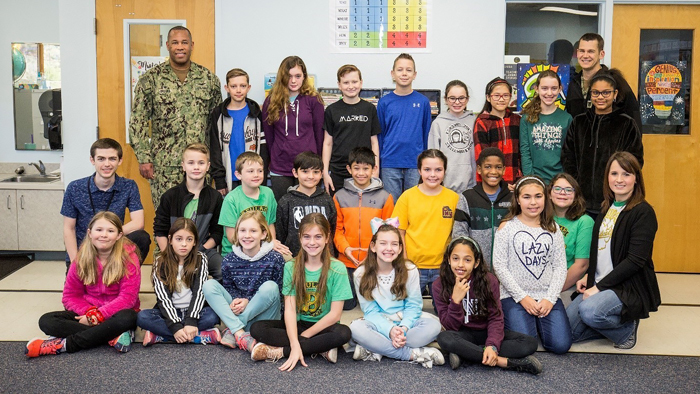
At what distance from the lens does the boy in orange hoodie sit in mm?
3797

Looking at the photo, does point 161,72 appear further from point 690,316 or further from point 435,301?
point 690,316

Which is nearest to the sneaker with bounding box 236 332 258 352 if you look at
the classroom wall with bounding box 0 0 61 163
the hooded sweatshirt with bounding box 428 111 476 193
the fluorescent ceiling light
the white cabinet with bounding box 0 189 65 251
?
the hooded sweatshirt with bounding box 428 111 476 193

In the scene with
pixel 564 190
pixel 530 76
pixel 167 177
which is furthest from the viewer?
pixel 530 76

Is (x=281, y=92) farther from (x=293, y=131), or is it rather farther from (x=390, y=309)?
(x=390, y=309)

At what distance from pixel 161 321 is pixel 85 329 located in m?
0.34

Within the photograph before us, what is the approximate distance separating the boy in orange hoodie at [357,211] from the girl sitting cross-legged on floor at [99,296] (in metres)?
1.18

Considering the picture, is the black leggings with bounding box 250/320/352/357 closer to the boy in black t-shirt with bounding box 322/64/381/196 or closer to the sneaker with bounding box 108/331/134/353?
the sneaker with bounding box 108/331/134/353

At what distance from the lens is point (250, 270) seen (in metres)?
3.27

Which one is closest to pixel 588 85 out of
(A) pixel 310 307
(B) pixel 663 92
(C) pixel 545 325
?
(B) pixel 663 92

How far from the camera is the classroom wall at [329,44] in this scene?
4.50 m

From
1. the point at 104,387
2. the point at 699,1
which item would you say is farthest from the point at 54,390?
the point at 699,1

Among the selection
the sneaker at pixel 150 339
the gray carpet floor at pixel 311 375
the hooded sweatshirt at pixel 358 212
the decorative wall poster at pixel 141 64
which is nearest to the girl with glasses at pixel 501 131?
the hooded sweatshirt at pixel 358 212

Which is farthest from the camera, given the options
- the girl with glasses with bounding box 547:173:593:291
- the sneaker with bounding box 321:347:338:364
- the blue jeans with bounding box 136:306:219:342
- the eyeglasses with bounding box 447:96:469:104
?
the eyeglasses with bounding box 447:96:469:104

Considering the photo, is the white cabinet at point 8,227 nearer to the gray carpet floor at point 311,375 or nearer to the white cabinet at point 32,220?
the white cabinet at point 32,220
